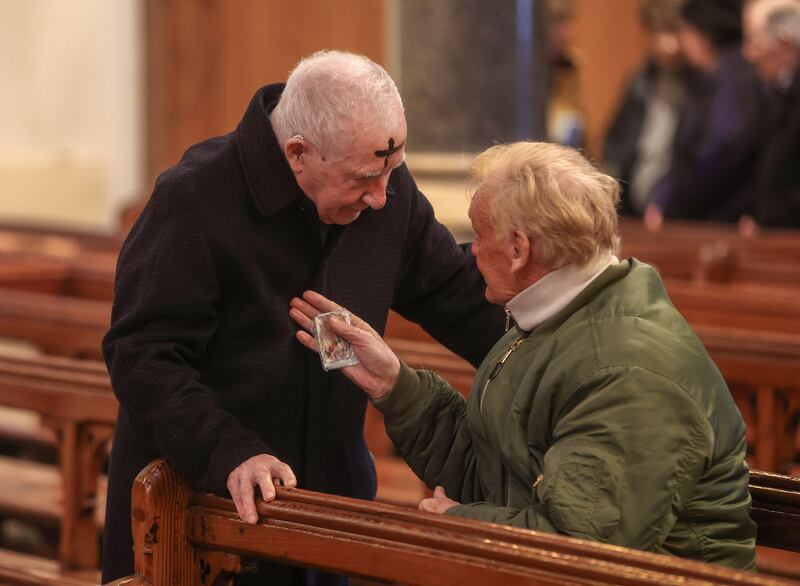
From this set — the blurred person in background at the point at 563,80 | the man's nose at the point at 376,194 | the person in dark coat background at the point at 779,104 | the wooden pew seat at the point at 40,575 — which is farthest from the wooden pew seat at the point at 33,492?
the blurred person in background at the point at 563,80

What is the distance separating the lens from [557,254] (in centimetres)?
202

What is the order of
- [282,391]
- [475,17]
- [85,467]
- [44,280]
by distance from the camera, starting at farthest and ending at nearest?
[475,17] → [44,280] → [85,467] → [282,391]

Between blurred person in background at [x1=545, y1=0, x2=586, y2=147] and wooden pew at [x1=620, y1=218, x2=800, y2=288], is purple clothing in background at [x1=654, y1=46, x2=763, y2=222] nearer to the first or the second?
wooden pew at [x1=620, y1=218, x2=800, y2=288]

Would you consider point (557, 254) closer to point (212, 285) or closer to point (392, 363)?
point (392, 363)

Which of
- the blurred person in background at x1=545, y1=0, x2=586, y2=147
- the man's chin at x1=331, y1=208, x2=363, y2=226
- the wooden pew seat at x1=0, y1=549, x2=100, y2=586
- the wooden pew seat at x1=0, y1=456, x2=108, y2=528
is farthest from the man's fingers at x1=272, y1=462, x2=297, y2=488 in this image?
the blurred person in background at x1=545, y1=0, x2=586, y2=147

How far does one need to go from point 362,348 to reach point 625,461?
0.54m

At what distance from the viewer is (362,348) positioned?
Result: 223cm

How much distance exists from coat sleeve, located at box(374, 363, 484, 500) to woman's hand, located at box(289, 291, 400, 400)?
22 millimetres

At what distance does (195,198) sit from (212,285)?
0.49 feet

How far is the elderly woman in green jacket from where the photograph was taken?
188 centimetres

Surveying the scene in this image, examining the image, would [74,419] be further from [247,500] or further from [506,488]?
[506,488]

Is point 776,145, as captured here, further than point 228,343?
Yes

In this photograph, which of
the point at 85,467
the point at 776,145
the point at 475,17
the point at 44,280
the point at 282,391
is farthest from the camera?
the point at 475,17

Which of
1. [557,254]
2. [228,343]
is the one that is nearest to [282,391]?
[228,343]
